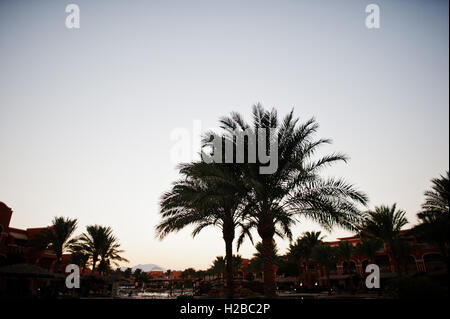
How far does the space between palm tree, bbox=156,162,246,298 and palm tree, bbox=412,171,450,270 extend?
1674cm

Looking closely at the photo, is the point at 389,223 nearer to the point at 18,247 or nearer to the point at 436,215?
the point at 436,215

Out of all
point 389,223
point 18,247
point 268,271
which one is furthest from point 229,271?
point 18,247

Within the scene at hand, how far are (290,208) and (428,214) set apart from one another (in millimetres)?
17593

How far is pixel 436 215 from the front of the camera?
22844 millimetres

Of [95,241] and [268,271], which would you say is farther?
[95,241]

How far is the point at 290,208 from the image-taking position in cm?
1280

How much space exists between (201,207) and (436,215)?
2102 centimetres

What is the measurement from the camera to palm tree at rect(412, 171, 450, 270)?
853 inches

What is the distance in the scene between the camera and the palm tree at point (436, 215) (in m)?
21.7

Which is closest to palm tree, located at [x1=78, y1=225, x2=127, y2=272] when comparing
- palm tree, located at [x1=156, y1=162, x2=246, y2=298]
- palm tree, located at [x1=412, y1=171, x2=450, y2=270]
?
palm tree, located at [x1=156, y1=162, x2=246, y2=298]

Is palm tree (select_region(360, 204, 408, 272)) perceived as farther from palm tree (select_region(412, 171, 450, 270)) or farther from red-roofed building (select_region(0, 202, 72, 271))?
red-roofed building (select_region(0, 202, 72, 271))

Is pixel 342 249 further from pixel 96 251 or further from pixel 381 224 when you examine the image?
pixel 96 251

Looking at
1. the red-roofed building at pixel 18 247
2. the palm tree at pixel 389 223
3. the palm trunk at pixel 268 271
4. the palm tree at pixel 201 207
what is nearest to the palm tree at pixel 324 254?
the palm tree at pixel 389 223
